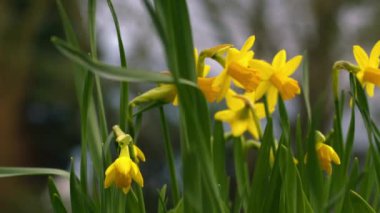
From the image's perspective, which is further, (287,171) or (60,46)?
(287,171)

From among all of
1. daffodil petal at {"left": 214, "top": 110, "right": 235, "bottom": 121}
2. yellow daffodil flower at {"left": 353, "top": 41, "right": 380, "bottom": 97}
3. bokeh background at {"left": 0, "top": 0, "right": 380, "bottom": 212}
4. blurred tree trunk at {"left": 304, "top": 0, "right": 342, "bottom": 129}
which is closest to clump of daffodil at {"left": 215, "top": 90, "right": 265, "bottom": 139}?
daffodil petal at {"left": 214, "top": 110, "right": 235, "bottom": 121}

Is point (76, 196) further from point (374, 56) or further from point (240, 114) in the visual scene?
point (374, 56)

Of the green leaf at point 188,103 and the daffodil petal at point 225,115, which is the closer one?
the green leaf at point 188,103

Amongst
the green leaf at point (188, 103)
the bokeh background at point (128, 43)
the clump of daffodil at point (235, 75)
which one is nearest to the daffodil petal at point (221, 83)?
the clump of daffodil at point (235, 75)

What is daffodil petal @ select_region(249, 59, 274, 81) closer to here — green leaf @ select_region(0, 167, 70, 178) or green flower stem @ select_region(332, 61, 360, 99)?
green flower stem @ select_region(332, 61, 360, 99)

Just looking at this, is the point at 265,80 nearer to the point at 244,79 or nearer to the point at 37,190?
the point at 244,79

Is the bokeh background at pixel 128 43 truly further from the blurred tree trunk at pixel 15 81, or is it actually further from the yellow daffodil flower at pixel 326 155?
the yellow daffodil flower at pixel 326 155

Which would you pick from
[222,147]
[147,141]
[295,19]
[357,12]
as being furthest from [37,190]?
[222,147]
